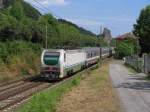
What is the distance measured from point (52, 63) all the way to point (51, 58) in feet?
1.41

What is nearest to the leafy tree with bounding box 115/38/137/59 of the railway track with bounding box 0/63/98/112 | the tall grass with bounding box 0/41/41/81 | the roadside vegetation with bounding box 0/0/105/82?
the roadside vegetation with bounding box 0/0/105/82

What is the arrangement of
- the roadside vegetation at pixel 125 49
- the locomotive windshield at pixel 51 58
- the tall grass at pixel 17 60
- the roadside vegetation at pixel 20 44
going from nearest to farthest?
1. the locomotive windshield at pixel 51 58
2. the tall grass at pixel 17 60
3. the roadside vegetation at pixel 20 44
4. the roadside vegetation at pixel 125 49

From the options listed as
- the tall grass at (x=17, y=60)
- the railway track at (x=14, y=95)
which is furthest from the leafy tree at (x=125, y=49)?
the railway track at (x=14, y=95)

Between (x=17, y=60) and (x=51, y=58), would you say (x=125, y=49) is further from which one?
(x=51, y=58)

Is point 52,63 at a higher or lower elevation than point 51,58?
lower

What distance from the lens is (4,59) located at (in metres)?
48.0

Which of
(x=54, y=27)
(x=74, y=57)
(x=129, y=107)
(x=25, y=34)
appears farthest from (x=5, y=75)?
(x=54, y=27)

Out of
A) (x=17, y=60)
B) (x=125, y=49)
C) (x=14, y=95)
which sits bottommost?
(x=14, y=95)

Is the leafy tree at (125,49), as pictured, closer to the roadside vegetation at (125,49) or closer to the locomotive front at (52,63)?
the roadside vegetation at (125,49)

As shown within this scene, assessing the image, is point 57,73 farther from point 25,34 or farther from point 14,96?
point 25,34

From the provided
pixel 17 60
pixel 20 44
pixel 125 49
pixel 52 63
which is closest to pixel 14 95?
pixel 52 63

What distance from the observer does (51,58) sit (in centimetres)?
4141

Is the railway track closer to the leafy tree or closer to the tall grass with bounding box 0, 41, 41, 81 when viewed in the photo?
the tall grass with bounding box 0, 41, 41, 81

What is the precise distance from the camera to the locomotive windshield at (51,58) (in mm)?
41312
